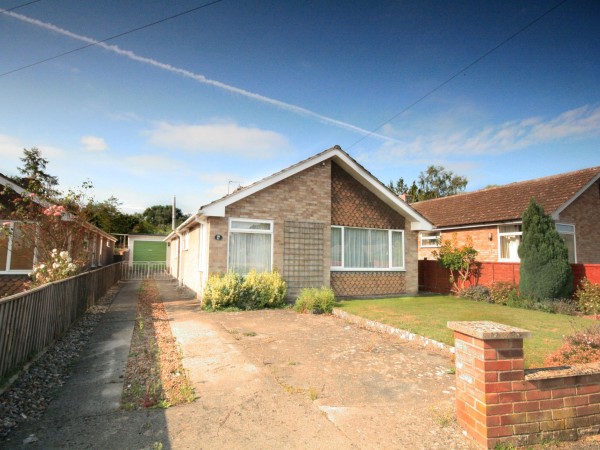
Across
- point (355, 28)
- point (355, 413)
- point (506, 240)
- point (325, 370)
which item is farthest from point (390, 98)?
point (355, 413)

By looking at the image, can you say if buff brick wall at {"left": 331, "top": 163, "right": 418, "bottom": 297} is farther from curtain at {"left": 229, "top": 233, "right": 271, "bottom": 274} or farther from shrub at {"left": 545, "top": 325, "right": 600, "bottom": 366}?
shrub at {"left": 545, "top": 325, "right": 600, "bottom": 366}

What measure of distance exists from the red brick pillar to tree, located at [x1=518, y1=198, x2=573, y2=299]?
10079mm

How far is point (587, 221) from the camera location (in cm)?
1475

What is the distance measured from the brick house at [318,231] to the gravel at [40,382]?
4.40 m

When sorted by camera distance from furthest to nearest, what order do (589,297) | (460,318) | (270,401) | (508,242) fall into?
(508,242), (589,297), (460,318), (270,401)

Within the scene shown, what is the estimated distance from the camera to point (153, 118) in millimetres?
11242

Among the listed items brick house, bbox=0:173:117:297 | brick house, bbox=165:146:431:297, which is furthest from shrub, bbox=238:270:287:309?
brick house, bbox=0:173:117:297

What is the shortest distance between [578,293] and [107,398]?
43.2ft

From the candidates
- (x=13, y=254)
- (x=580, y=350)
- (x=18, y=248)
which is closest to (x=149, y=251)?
(x=13, y=254)

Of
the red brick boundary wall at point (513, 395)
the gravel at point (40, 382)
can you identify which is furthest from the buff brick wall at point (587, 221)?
the gravel at point (40, 382)

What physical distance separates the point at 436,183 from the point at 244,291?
159 feet

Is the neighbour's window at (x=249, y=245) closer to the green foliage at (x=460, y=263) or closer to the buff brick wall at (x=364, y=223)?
the buff brick wall at (x=364, y=223)

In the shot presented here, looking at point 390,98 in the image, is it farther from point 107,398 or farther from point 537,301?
point 107,398

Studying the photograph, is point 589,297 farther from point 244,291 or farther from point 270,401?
point 270,401
